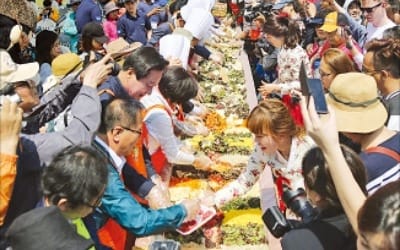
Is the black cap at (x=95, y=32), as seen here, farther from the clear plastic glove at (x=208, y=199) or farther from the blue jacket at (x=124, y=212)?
the blue jacket at (x=124, y=212)

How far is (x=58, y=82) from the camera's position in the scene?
11.4ft

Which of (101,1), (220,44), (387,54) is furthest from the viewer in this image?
(220,44)

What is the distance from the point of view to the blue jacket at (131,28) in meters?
7.46

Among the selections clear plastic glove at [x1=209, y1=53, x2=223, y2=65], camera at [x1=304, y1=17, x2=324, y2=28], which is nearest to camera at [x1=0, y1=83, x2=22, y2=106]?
camera at [x1=304, y1=17, x2=324, y2=28]

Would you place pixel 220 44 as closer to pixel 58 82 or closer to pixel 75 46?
pixel 75 46

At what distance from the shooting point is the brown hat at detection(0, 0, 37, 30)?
4027 millimetres

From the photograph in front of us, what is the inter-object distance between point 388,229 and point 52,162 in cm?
123

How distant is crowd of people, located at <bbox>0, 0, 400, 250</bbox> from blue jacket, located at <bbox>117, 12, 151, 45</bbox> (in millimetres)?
1874

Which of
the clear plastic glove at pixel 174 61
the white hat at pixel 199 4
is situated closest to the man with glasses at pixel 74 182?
the clear plastic glove at pixel 174 61

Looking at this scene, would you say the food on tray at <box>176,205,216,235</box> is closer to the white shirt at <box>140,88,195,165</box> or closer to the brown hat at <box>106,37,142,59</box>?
the white shirt at <box>140,88,195,165</box>

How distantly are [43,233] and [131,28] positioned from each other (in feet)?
19.1

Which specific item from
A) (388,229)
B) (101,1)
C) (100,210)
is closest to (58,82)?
(100,210)

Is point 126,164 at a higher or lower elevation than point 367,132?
lower

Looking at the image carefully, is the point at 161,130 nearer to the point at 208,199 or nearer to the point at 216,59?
the point at 208,199
